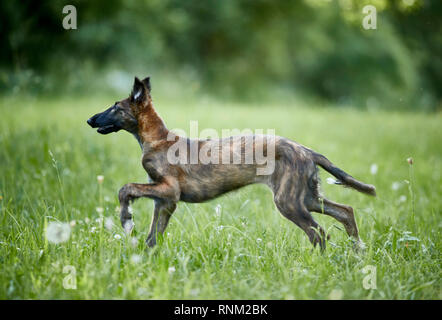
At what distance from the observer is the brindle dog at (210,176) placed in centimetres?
376

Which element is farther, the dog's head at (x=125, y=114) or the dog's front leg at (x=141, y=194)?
the dog's head at (x=125, y=114)

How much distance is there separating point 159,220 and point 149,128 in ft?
2.92

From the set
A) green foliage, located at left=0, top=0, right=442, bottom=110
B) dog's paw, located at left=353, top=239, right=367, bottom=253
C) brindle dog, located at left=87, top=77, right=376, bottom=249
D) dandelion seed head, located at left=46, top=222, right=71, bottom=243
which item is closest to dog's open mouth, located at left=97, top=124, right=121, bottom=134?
brindle dog, located at left=87, top=77, right=376, bottom=249

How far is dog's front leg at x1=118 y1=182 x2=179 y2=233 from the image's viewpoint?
12.0 feet

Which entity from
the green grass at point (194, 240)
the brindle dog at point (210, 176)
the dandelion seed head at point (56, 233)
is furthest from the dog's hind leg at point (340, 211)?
the dandelion seed head at point (56, 233)

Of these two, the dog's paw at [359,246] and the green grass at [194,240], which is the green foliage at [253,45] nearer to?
the green grass at [194,240]

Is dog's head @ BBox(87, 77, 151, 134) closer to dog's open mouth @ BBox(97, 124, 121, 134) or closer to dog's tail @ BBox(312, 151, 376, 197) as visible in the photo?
dog's open mouth @ BBox(97, 124, 121, 134)

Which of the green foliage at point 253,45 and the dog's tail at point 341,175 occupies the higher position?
the green foliage at point 253,45

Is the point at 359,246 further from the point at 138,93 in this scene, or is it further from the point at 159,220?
the point at 138,93

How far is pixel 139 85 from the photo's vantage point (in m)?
3.94

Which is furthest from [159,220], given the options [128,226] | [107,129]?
[107,129]

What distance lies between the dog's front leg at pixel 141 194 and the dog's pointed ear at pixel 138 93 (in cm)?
85

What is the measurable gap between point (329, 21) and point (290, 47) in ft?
10.7

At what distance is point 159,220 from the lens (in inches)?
157
